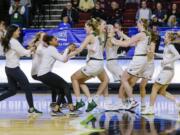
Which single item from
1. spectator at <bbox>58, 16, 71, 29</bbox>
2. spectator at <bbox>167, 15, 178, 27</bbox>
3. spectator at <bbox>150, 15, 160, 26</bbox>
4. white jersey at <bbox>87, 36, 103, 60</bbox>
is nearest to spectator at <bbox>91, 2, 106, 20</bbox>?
spectator at <bbox>58, 16, 71, 29</bbox>

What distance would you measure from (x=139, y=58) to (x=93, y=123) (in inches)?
89.4

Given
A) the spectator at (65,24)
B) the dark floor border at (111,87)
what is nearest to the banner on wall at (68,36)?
the spectator at (65,24)

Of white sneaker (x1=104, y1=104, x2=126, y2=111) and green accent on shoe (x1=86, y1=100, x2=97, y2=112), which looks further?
white sneaker (x1=104, y1=104, x2=126, y2=111)

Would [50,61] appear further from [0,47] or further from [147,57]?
[147,57]

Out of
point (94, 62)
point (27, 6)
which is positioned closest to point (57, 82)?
point (94, 62)

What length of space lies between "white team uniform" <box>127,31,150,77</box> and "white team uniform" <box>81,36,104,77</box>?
65cm

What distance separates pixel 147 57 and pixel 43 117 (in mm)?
2581

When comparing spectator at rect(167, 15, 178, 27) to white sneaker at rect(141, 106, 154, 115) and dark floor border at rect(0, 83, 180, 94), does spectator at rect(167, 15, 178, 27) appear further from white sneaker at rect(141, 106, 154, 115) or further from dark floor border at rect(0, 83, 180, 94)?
white sneaker at rect(141, 106, 154, 115)

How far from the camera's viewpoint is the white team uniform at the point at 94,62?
1255 cm

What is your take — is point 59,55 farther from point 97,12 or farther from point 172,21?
point 97,12

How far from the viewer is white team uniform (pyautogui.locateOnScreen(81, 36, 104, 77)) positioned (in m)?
12.6

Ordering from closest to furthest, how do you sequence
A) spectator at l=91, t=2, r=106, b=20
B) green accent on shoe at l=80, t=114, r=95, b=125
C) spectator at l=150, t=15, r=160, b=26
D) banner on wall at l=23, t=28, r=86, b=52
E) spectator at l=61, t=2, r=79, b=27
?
green accent on shoe at l=80, t=114, r=95, b=125, banner on wall at l=23, t=28, r=86, b=52, spectator at l=150, t=15, r=160, b=26, spectator at l=91, t=2, r=106, b=20, spectator at l=61, t=2, r=79, b=27

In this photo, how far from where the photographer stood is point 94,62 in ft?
41.3

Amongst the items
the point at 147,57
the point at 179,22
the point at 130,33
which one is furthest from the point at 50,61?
the point at 179,22
